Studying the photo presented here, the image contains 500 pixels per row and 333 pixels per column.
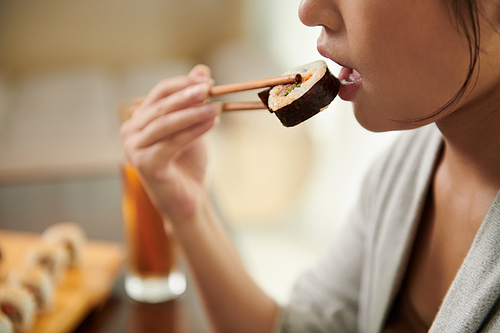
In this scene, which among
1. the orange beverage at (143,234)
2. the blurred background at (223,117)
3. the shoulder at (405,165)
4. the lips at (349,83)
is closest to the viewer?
the lips at (349,83)

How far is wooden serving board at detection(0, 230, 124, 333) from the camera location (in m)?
0.85

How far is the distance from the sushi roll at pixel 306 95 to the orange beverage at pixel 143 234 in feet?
1.45

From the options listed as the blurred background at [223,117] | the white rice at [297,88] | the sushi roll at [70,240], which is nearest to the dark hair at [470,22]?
the white rice at [297,88]

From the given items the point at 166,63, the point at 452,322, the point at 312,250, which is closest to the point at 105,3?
the point at 166,63

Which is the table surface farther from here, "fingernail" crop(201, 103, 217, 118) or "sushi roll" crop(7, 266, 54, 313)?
"fingernail" crop(201, 103, 217, 118)

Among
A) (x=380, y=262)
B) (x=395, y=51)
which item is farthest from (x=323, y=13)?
(x=380, y=262)

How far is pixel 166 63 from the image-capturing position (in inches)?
148

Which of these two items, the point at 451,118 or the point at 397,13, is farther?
the point at 451,118

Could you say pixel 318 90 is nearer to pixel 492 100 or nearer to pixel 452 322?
pixel 492 100

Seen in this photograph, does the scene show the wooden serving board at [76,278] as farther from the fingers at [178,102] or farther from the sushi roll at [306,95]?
the sushi roll at [306,95]

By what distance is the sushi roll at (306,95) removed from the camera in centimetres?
67

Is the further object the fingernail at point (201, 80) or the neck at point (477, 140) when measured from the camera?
the fingernail at point (201, 80)

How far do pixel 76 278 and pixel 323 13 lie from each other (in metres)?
0.86

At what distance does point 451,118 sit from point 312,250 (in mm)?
2340
